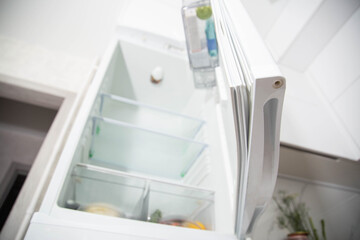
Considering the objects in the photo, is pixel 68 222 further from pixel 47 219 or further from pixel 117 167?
pixel 117 167

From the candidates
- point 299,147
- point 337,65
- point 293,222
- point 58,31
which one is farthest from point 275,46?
point 58,31

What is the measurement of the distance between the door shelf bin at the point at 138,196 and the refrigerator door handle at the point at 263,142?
1.01 ft

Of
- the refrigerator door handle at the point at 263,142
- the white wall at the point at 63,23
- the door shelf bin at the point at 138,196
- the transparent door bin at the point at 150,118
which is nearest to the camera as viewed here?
the refrigerator door handle at the point at 263,142

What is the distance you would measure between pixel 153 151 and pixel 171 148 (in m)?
0.11

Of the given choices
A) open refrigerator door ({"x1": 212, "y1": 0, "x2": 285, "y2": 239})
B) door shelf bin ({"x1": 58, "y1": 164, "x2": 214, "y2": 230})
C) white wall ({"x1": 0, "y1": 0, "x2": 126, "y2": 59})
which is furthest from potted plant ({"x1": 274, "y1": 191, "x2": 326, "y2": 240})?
white wall ({"x1": 0, "y1": 0, "x2": 126, "y2": 59})

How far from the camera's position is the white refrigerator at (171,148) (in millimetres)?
460

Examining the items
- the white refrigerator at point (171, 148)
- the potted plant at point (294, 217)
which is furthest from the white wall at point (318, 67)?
the white refrigerator at point (171, 148)

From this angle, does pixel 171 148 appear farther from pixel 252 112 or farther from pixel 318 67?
pixel 318 67

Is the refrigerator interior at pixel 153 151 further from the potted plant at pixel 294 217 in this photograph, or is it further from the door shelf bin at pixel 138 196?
the potted plant at pixel 294 217

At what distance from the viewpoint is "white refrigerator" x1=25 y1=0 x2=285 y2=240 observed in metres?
0.46

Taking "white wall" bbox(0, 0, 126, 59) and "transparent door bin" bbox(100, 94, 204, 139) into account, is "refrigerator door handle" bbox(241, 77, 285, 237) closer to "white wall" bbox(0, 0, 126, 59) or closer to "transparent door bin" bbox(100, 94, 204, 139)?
"transparent door bin" bbox(100, 94, 204, 139)

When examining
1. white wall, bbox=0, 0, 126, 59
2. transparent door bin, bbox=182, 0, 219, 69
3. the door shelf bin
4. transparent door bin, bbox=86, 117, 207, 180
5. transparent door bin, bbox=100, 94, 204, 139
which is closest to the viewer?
the door shelf bin

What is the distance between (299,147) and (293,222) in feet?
1.46

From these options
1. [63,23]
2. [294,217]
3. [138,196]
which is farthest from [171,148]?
[63,23]
